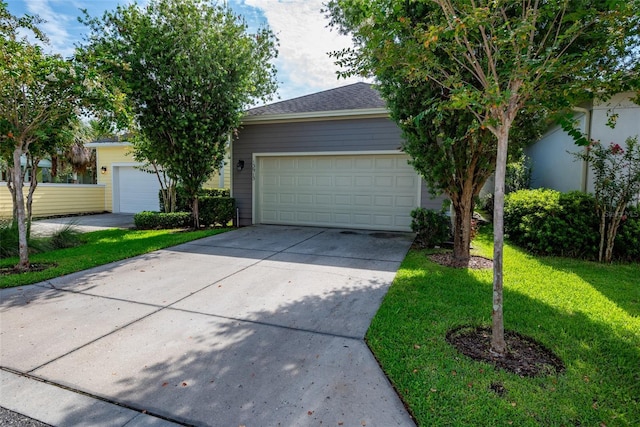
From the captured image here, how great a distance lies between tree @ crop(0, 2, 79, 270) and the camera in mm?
4656

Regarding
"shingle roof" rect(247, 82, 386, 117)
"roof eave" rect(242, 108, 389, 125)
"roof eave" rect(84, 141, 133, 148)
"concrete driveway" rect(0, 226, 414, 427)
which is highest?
"shingle roof" rect(247, 82, 386, 117)

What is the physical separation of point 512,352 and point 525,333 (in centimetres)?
47

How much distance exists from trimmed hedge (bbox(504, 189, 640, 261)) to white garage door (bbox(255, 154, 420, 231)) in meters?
2.72

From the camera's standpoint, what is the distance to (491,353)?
9.72 feet

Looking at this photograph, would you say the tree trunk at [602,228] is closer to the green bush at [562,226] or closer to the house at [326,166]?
the green bush at [562,226]

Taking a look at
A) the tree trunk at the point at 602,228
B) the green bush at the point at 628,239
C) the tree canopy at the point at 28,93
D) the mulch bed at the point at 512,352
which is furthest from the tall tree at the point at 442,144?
the tree canopy at the point at 28,93

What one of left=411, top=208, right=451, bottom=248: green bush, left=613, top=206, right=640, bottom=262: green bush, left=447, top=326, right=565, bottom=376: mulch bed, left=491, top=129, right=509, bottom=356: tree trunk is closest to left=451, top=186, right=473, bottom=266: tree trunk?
left=411, top=208, right=451, bottom=248: green bush

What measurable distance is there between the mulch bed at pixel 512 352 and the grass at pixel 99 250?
224 inches

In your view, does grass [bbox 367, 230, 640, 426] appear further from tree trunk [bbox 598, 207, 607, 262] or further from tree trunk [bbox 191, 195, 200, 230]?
tree trunk [bbox 191, 195, 200, 230]

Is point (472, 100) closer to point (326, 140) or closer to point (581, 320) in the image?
point (581, 320)

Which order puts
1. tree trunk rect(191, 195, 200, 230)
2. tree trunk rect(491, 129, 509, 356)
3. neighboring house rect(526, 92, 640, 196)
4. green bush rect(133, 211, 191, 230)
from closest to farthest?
tree trunk rect(491, 129, 509, 356) → neighboring house rect(526, 92, 640, 196) → tree trunk rect(191, 195, 200, 230) → green bush rect(133, 211, 191, 230)

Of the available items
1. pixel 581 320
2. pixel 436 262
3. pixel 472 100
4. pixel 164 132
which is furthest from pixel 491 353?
pixel 164 132

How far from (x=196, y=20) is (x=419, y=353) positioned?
868cm

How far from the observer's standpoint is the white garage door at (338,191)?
29.8 feet
